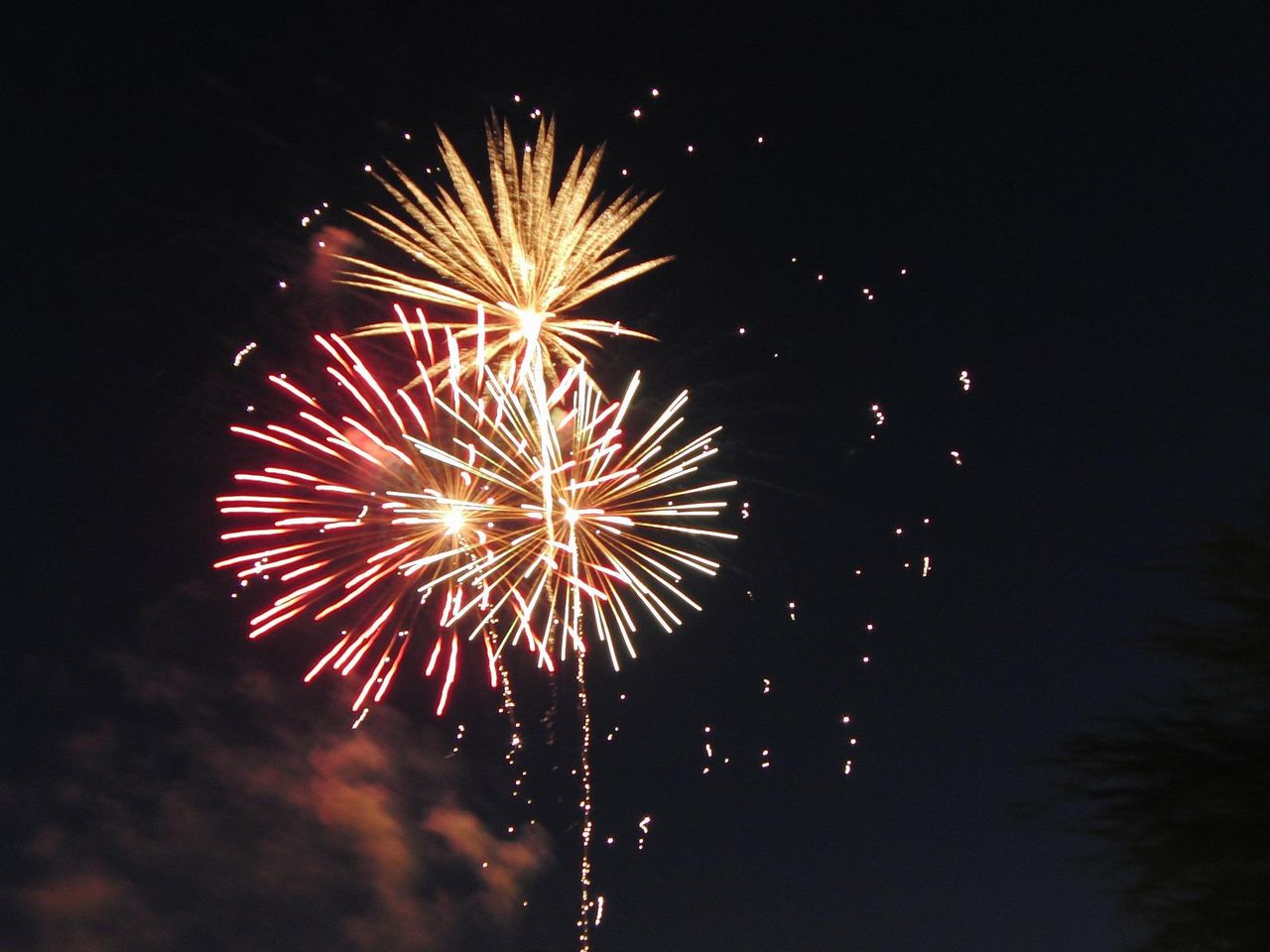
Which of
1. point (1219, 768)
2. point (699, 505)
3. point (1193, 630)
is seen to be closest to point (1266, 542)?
point (1193, 630)

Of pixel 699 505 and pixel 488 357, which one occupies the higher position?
pixel 488 357

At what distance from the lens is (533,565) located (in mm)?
10891

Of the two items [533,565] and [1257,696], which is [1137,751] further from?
[533,565]

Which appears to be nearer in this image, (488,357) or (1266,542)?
(1266,542)

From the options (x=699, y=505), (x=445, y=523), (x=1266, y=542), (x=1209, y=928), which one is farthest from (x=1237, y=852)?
(x=445, y=523)

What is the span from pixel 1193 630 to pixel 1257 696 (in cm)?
40

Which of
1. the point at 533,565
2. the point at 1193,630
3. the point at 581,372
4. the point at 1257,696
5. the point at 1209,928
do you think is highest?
the point at 581,372

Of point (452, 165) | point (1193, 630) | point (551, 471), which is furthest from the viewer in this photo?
point (551, 471)

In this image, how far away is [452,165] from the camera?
10039 mm

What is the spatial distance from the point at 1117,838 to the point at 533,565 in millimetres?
5922

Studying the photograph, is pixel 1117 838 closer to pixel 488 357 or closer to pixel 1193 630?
pixel 1193 630

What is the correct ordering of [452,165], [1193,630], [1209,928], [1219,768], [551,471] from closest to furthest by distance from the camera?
[1209,928]
[1219,768]
[1193,630]
[452,165]
[551,471]

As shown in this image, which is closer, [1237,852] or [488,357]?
[1237,852]

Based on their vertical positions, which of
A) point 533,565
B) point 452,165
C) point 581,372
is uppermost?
point 452,165
